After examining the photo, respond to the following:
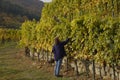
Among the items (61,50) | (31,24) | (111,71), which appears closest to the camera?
(111,71)

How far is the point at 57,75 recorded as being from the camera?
64.0 feet

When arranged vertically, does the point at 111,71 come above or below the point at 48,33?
below

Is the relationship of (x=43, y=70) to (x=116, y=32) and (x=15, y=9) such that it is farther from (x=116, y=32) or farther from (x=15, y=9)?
(x=15, y=9)

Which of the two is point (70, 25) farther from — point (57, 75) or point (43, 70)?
point (43, 70)

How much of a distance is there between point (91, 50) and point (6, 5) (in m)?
110

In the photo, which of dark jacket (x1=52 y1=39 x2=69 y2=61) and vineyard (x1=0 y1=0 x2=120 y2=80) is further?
dark jacket (x1=52 y1=39 x2=69 y2=61)

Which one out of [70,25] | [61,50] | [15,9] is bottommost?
[61,50]

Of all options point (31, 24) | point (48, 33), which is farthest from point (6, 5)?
point (48, 33)

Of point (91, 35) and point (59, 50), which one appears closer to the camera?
point (91, 35)

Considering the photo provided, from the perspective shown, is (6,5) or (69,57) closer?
(69,57)

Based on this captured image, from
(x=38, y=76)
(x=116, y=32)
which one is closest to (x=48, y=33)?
(x=38, y=76)

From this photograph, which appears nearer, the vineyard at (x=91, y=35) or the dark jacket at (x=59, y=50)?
the vineyard at (x=91, y=35)

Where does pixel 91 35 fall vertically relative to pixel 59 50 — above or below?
above

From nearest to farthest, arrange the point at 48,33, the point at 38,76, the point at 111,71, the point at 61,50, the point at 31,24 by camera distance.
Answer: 1. the point at 111,71
2. the point at 61,50
3. the point at 38,76
4. the point at 48,33
5. the point at 31,24
